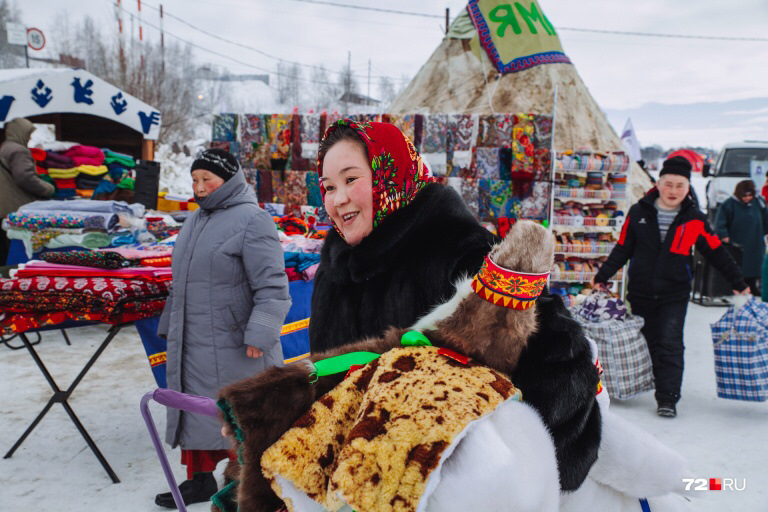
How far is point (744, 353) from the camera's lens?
4.06 metres

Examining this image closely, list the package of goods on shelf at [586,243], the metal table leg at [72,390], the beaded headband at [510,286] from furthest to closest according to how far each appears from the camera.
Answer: the package of goods on shelf at [586,243], the metal table leg at [72,390], the beaded headband at [510,286]

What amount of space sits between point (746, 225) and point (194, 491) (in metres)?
7.68

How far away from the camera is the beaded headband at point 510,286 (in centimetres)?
86

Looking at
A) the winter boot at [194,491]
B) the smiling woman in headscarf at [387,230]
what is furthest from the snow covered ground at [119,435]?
the smiling woman in headscarf at [387,230]

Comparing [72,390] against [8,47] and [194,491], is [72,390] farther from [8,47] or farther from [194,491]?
[8,47]

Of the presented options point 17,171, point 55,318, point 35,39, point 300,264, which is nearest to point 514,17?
point 300,264

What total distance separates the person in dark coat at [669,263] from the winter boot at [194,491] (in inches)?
127

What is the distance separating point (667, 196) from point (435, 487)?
4028mm

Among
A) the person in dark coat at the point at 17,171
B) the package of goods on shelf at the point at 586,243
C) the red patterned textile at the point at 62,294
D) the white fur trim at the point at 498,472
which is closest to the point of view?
the white fur trim at the point at 498,472

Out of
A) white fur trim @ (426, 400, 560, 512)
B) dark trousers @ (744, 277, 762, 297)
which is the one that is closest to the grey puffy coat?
white fur trim @ (426, 400, 560, 512)

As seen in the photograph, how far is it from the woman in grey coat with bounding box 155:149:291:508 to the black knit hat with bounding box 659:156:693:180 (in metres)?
2.99

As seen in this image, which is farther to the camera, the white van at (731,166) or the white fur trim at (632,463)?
the white van at (731,166)

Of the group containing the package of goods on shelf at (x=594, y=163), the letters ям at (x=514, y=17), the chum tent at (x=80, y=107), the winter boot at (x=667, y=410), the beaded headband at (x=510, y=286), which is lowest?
the winter boot at (x=667, y=410)

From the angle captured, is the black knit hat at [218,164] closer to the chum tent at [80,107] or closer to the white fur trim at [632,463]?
the white fur trim at [632,463]
